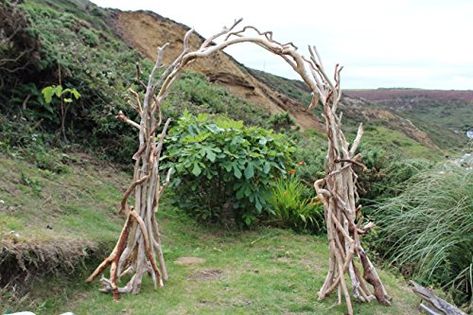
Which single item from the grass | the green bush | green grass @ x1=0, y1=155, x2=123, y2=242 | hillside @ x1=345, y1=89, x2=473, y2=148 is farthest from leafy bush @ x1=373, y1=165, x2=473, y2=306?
hillside @ x1=345, y1=89, x2=473, y2=148

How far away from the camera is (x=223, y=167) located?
5.25 meters

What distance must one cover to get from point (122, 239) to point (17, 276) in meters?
0.68

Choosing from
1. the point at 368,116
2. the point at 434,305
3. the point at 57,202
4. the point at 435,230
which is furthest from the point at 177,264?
the point at 368,116

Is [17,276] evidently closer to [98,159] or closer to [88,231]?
[88,231]

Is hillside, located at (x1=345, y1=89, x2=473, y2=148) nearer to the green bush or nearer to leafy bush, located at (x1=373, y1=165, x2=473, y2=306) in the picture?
leafy bush, located at (x1=373, y1=165, x2=473, y2=306)

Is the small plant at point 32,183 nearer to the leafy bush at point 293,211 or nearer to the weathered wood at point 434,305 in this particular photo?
the leafy bush at point 293,211

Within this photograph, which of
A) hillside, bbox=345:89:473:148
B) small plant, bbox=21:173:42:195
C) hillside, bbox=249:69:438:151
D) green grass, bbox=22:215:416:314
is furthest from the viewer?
hillside, bbox=345:89:473:148

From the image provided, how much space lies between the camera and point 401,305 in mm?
3875

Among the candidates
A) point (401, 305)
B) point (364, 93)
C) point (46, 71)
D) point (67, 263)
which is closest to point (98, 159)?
point (46, 71)

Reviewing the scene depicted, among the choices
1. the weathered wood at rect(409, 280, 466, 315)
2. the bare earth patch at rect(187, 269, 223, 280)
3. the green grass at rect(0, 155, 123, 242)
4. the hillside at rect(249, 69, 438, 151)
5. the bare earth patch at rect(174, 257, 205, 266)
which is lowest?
the bare earth patch at rect(174, 257, 205, 266)

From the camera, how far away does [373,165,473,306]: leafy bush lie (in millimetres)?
4707

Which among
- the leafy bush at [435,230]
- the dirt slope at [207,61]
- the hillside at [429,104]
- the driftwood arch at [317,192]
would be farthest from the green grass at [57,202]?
the hillside at [429,104]

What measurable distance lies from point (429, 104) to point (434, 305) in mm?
40387

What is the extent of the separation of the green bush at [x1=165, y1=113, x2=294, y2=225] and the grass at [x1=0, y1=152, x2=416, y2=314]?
0.21m
